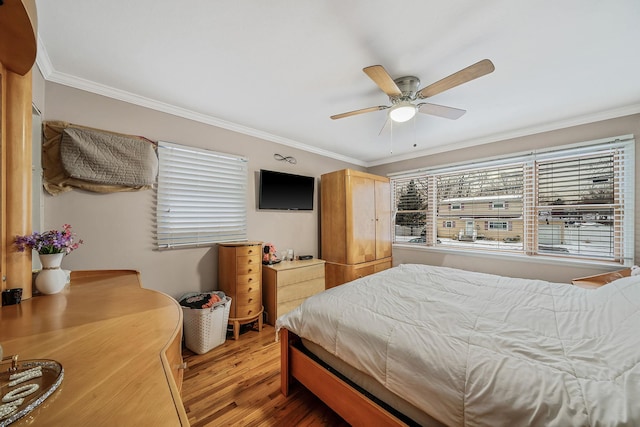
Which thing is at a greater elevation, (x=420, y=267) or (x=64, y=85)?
→ (x=64, y=85)

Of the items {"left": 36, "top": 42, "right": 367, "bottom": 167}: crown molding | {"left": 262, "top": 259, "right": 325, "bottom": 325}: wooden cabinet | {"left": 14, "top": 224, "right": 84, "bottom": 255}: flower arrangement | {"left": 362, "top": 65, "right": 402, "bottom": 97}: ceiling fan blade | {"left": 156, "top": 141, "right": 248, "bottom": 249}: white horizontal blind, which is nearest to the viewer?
{"left": 14, "top": 224, "right": 84, "bottom": 255}: flower arrangement

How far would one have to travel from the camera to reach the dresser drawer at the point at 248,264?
8.55 ft

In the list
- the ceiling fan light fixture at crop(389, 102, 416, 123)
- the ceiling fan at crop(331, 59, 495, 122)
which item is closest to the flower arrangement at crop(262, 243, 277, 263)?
the ceiling fan at crop(331, 59, 495, 122)

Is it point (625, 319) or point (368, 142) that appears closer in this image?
point (625, 319)

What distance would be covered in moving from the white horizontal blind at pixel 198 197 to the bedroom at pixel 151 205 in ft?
0.34

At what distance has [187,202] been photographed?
103 inches

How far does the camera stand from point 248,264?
105 inches

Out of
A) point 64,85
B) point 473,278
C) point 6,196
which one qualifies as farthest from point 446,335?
point 64,85

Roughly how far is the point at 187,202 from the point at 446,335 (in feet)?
8.80

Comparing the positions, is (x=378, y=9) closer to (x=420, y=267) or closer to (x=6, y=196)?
(x=6, y=196)

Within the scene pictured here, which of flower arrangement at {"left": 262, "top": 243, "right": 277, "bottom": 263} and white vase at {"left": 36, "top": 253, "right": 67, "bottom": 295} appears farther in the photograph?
flower arrangement at {"left": 262, "top": 243, "right": 277, "bottom": 263}

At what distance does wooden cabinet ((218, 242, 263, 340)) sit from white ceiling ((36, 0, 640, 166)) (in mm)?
1566

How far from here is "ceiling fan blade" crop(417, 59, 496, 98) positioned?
1.42 metres

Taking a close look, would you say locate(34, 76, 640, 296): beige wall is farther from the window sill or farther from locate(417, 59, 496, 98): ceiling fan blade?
locate(417, 59, 496, 98): ceiling fan blade
